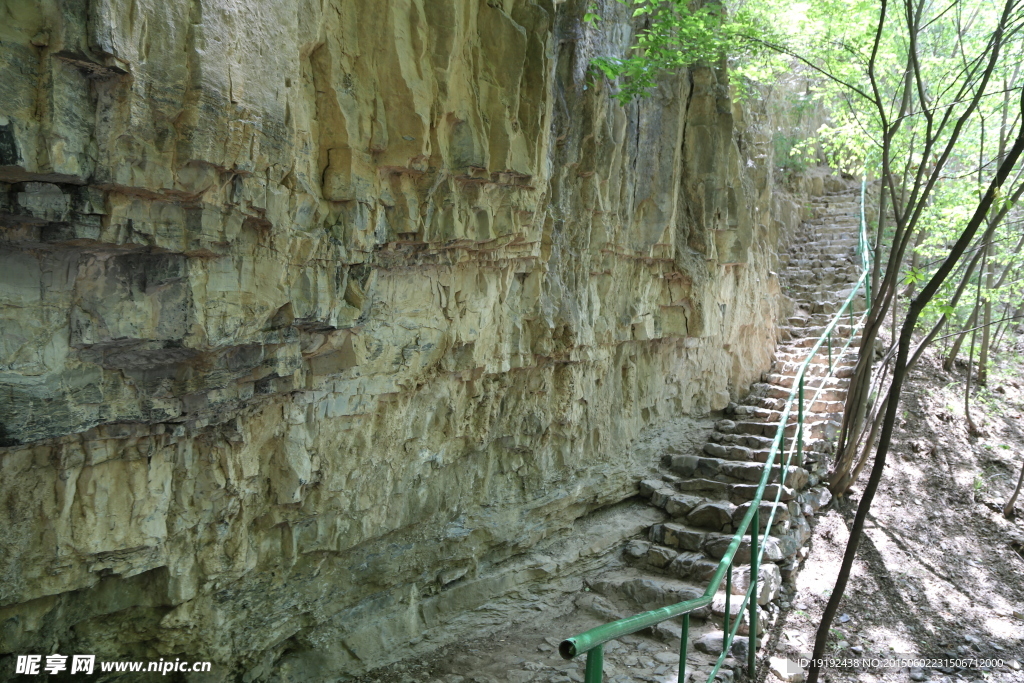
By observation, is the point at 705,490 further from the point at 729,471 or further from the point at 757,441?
the point at 757,441

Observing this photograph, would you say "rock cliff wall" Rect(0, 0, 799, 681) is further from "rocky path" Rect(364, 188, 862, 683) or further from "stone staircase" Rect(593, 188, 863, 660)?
"stone staircase" Rect(593, 188, 863, 660)

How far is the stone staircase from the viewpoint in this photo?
616cm

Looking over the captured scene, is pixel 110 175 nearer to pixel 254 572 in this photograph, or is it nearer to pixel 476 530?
pixel 254 572

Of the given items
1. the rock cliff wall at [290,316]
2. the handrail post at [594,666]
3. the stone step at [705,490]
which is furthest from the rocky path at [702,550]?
the handrail post at [594,666]

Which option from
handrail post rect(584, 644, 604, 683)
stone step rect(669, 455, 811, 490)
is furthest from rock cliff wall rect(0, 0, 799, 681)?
handrail post rect(584, 644, 604, 683)

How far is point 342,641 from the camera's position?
4879 mm

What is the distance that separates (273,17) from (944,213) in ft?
26.3

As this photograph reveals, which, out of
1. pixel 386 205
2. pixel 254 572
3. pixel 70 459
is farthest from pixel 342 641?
pixel 386 205

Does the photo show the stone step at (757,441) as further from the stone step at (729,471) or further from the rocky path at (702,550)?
the stone step at (729,471)

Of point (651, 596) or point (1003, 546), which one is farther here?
point (1003, 546)

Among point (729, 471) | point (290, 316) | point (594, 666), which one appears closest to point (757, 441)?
point (729, 471)

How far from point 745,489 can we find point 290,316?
18.0 ft

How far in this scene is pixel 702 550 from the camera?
6.66 meters

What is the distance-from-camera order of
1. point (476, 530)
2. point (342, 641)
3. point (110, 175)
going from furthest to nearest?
point (476, 530)
point (342, 641)
point (110, 175)
